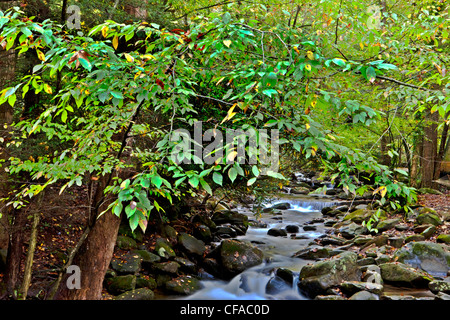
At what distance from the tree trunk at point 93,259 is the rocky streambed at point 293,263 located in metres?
1.24

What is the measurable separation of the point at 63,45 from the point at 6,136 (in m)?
3.72

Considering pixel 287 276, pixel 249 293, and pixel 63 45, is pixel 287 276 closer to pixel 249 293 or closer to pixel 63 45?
pixel 249 293

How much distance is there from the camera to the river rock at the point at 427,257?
7.09 m

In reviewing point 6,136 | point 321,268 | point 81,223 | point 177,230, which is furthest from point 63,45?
point 177,230

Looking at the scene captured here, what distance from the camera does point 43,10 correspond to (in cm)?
550

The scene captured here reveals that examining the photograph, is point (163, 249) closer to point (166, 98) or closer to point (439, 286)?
point (166, 98)

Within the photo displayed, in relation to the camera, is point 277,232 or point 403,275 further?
point 277,232

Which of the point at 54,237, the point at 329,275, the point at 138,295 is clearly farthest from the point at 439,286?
the point at 54,237

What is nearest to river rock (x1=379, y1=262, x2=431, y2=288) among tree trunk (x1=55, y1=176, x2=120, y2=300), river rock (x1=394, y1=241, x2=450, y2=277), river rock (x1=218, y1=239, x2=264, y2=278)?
river rock (x1=394, y1=241, x2=450, y2=277)

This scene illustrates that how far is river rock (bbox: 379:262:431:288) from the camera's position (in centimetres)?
643

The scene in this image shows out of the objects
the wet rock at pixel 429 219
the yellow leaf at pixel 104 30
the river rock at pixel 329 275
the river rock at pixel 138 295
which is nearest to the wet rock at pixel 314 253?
the river rock at pixel 329 275

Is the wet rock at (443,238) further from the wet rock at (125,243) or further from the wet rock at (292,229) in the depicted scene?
the wet rock at (125,243)

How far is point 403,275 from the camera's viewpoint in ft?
21.6

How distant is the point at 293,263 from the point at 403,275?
2.83m
